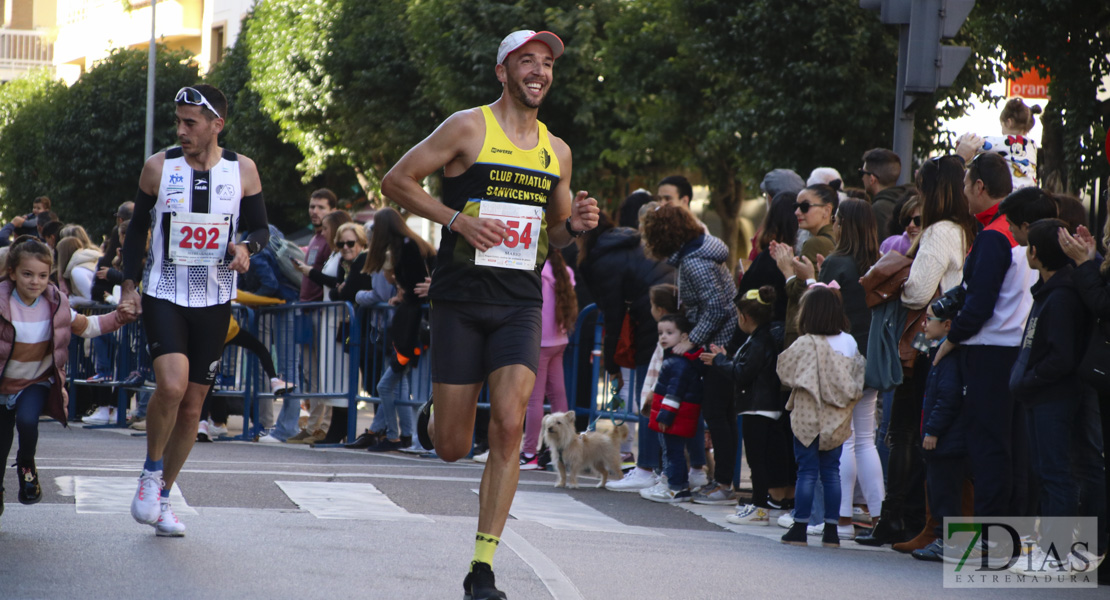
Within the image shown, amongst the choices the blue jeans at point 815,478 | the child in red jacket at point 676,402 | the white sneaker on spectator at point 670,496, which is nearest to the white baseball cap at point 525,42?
the blue jeans at point 815,478

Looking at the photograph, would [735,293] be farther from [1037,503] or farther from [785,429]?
[1037,503]

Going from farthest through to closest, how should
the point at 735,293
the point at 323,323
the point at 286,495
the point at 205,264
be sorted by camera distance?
the point at 323,323 → the point at 735,293 → the point at 286,495 → the point at 205,264

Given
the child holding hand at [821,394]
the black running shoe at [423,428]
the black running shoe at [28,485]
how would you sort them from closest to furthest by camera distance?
the black running shoe at [28,485], the child holding hand at [821,394], the black running shoe at [423,428]

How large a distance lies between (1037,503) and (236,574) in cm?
435

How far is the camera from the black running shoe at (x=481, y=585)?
5.47 meters

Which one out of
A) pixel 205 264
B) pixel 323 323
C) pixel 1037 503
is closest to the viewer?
pixel 205 264

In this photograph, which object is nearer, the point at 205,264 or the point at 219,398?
the point at 205,264

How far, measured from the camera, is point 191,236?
23.3 feet

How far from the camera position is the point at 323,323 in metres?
13.5

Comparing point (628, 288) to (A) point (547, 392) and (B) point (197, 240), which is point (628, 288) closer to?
(A) point (547, 392)

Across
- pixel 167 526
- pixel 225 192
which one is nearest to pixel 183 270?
pixel 225 192

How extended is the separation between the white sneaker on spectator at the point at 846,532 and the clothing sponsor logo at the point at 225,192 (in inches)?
151

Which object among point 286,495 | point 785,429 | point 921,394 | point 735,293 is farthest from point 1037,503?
point 286,495

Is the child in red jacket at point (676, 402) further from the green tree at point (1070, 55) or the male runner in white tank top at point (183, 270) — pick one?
the green tree at point (1070, 55)
